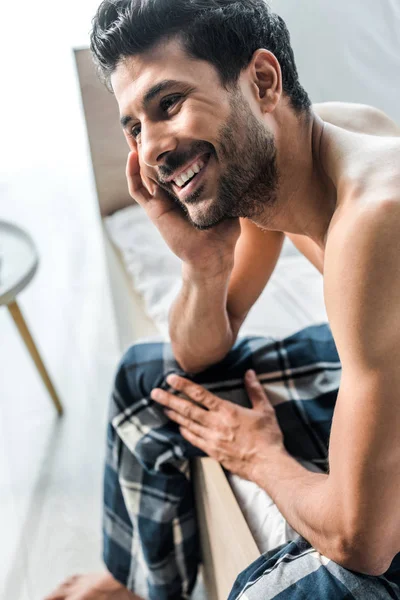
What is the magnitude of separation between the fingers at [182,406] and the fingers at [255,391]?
0.08 meters

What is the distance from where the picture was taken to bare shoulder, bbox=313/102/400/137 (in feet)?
3.41

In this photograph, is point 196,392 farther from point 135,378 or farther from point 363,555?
point 363,555

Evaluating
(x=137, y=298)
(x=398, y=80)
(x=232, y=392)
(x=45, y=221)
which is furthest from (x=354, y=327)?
(x=45, y=221)

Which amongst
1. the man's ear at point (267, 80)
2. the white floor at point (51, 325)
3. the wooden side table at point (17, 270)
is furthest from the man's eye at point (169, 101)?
the white floor at point (51, 325)

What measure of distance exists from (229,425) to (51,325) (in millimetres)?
1000

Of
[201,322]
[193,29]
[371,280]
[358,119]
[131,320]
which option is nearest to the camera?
[371,280]

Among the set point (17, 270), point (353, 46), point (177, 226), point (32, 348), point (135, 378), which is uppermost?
point (353, 46)

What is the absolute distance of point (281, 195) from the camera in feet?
3.14

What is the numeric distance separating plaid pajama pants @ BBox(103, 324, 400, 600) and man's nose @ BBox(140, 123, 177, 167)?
431 millimetres

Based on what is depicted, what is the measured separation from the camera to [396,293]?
728 millimetres

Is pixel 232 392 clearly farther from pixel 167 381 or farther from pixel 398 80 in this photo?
pixel 398 80

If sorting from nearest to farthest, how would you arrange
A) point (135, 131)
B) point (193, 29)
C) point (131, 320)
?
point (193, 29) < point (135, 131) < point (131, 320)

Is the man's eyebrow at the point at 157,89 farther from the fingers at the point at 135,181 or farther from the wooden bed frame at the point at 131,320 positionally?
the wooden bed frame at the point at 131,320

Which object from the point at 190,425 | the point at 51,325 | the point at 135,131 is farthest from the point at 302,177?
the point at 51,325
